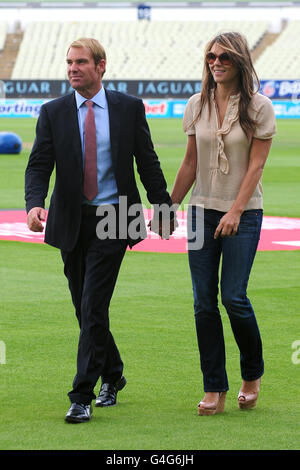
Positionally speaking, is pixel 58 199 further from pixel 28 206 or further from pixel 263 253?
pixel 263 253

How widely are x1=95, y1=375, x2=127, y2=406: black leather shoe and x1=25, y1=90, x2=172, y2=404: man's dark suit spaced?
0.21 meters

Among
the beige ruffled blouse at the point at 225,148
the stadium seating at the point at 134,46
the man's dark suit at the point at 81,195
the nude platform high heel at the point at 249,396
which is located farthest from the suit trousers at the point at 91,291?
the stadium seating at the point at 134,46

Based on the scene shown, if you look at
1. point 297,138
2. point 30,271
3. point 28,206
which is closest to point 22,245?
point 30,271

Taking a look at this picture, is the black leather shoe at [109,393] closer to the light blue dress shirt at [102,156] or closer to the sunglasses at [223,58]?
the light blue dress shirt at [102,156]

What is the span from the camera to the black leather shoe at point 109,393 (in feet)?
19.5

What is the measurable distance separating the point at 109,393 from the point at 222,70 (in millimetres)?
1904

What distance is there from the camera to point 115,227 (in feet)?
18.8

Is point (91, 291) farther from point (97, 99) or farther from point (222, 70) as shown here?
point (222, 70)

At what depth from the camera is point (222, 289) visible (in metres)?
5.70

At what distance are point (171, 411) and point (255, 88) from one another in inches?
71.4

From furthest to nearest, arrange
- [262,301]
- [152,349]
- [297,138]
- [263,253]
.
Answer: [297,138] < [263,253] < [262,301] < [152,349]

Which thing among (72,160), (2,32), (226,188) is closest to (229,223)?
(226,188)

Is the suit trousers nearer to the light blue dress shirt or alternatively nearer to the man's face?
the light blue dress shirt

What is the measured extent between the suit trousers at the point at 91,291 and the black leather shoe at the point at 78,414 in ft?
0.16
